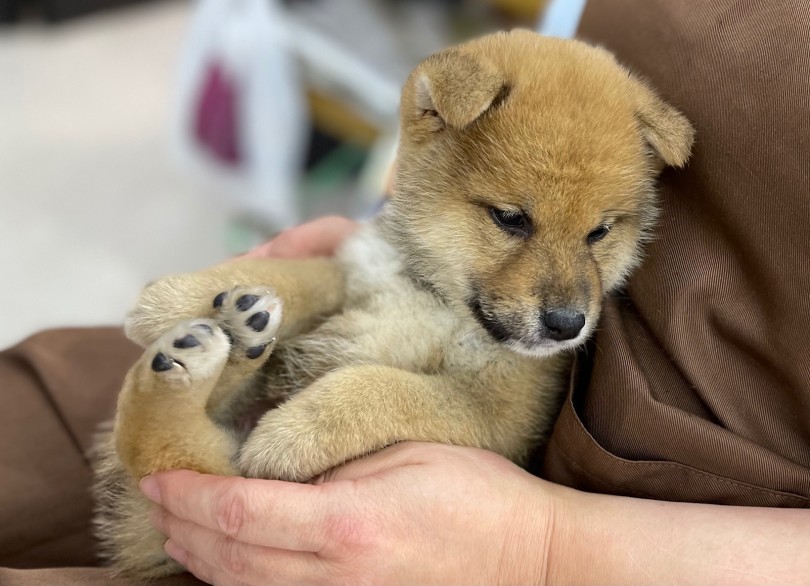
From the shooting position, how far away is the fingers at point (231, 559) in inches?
43.5

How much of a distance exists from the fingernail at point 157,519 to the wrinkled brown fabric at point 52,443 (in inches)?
3.7

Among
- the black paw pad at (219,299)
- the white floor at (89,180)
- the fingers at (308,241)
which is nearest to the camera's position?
the black paw pad at (219,299)

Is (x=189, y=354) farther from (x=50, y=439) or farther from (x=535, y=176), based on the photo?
(x=535, y=176)

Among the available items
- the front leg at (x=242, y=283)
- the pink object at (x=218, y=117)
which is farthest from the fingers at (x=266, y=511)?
the pink object at (x=218, y=117)

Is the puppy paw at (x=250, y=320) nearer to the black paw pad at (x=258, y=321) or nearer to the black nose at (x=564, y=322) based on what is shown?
the black paw pad at (x=258, y=321)

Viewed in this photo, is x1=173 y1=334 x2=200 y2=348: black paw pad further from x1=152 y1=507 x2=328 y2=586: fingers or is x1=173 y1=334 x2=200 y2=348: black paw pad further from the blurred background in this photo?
the blurred background

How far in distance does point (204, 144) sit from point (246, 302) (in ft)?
7.96

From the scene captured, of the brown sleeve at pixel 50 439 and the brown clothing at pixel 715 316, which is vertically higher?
the brown clothing at pixel 715 316

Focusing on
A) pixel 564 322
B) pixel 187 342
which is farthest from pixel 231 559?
pixel 564 322

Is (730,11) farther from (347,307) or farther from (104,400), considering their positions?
(104,400)

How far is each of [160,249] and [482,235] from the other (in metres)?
2.41

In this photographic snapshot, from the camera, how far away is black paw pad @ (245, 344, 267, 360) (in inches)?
49.3

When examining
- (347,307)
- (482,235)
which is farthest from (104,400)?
(482,235)

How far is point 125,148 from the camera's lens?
3.84m
